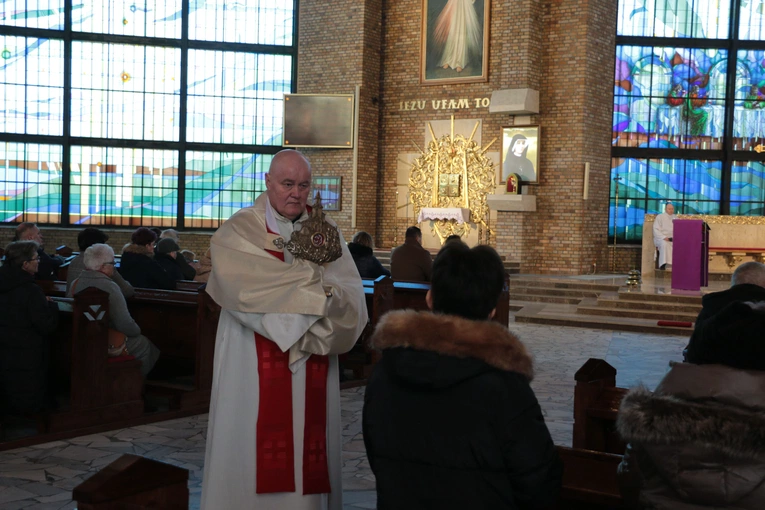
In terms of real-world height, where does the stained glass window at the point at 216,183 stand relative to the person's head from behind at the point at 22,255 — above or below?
above

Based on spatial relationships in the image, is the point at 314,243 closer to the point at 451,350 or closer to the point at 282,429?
the point at 282,429

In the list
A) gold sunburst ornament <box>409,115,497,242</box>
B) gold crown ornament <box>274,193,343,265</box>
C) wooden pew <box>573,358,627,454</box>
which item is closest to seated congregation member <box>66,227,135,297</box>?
gold crown ornament <box>274,193,343,265</box>

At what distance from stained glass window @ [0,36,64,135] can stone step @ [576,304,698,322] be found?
14.0m

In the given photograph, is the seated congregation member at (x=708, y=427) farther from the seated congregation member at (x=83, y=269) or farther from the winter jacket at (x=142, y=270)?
the winter jacket at (x=142, y=270)

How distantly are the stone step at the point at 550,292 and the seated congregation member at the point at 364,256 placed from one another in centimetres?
615

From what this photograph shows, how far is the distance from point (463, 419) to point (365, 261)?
782 centimetres

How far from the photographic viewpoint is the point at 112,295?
18.9 feet

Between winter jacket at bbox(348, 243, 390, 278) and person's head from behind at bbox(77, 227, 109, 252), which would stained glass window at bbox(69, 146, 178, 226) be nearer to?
winter jacket at bbox(348, 243, 390, 278)

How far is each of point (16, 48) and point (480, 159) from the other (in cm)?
1181

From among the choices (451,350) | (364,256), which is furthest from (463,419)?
(364,256)

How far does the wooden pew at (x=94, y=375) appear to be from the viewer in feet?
18.1

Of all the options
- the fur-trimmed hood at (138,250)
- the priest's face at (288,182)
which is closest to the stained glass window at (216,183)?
the fur-trimmed hood at (138,250)

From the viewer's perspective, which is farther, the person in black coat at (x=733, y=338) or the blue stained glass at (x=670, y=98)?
the blue stained glass at (x=670, y=98)

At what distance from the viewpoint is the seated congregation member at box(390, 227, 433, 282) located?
10.3 meters
